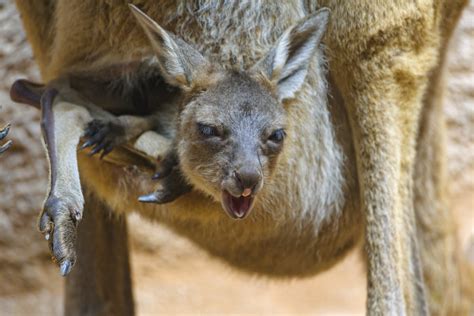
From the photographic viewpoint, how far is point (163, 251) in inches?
174

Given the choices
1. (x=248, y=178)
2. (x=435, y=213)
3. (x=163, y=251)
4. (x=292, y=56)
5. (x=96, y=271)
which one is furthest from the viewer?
(x=163, y=251)

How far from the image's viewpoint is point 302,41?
231 centimetres

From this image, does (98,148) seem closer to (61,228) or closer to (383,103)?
(61,228)

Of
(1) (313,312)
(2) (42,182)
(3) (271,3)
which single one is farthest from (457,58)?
(3) (271,3)

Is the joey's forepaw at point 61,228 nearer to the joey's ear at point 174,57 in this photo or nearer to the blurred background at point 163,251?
the joey's ear at point 174,57

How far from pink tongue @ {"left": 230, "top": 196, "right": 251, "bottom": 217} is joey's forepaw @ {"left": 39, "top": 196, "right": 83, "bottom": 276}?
363mm

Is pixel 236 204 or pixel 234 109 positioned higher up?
pixel 234 109

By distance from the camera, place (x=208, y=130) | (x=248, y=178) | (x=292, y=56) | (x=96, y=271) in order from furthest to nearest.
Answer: (x=96, y=271) < (x=292, y=56) < (x=208, y=130) < (x=248, y=178)

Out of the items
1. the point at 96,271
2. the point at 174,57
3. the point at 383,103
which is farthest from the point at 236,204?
the point at 96,271

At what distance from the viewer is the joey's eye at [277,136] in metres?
2.20

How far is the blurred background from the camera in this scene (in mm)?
4055

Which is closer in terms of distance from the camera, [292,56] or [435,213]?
[292,56]

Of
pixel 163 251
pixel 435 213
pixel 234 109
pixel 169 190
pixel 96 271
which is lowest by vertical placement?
pixel 163 251

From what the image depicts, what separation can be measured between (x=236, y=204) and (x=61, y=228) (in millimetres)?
406
